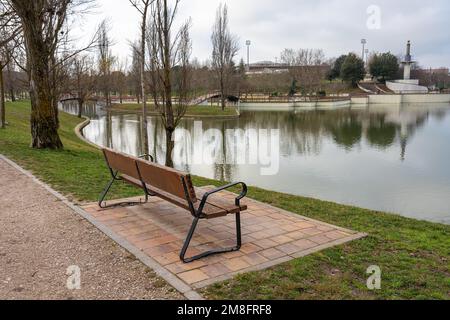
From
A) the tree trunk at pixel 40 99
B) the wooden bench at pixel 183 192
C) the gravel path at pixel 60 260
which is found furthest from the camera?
the tree trunk at pixel 40 99

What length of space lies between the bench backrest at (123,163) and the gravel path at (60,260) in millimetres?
860

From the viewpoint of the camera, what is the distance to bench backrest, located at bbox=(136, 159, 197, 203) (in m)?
4.02

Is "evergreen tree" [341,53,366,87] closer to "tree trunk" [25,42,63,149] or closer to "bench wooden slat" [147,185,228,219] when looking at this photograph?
"tree trunk" [25,42,63,149]

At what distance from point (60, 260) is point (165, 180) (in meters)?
1.30

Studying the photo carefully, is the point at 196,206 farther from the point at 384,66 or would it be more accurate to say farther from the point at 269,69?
the point at 269,69

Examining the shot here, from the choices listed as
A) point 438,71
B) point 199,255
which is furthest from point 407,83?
point 199,255

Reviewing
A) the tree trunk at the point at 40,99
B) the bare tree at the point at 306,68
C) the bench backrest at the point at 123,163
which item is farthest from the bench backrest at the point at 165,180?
Answer: the bare tree at the point at 306,68

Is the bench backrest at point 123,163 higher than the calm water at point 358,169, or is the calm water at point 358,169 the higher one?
the bench backrest at point 123,163

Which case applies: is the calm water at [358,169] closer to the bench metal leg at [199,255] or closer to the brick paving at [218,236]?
the brick paving at [218,236]

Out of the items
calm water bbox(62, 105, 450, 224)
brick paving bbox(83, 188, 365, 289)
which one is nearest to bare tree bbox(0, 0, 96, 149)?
calm water bbox(62, 105, 450, 224)

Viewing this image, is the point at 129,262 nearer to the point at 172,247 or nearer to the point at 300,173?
the point at 172,247

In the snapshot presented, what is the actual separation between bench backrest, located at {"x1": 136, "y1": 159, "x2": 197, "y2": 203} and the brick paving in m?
0.49

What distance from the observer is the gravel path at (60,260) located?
3283 mm
